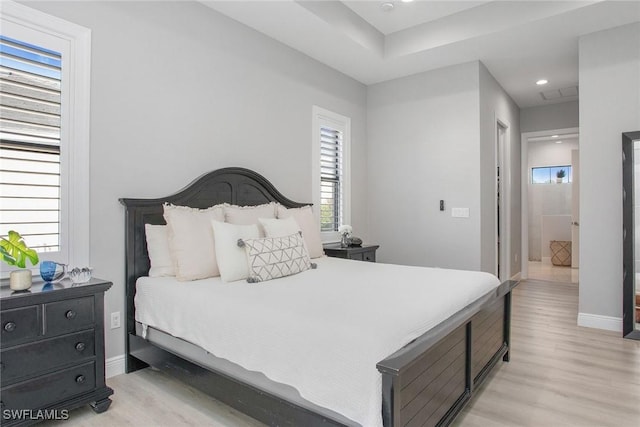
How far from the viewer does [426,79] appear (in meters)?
4.66

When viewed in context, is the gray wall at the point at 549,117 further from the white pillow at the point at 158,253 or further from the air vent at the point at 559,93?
the white pillow at the point at 158,253

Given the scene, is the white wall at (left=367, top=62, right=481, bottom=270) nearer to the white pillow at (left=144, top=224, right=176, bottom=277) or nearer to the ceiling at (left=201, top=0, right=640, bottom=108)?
the ceiling at (left=201, top=0, right=640, bottom=108)

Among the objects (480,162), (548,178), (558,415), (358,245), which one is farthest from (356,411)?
(548,178)

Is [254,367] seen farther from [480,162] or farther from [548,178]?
[548,178]

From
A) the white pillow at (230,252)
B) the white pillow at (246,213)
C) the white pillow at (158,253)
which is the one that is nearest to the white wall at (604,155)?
the white pillow at (246,213)

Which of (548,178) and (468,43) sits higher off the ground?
(468,43)

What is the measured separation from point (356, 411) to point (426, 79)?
13.9 feet

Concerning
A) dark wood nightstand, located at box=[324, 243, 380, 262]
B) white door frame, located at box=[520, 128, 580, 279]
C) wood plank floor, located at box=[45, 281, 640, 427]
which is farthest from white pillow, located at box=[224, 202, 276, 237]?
white door frame, located at box=[520, 128, 580, 279]

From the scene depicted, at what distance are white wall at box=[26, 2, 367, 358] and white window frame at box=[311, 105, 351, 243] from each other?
0.13 m

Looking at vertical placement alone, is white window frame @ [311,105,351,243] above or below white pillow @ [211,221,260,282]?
above

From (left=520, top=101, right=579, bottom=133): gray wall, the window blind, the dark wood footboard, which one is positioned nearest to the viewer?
the dark wood footboard

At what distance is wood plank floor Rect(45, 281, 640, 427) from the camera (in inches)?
79.5

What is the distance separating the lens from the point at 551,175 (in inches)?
336

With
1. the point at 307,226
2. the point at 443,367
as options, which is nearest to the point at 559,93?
the point at 307,226
